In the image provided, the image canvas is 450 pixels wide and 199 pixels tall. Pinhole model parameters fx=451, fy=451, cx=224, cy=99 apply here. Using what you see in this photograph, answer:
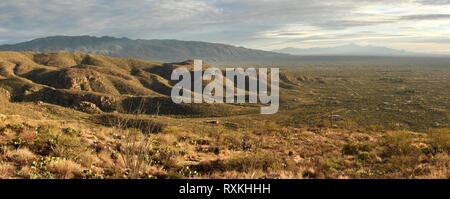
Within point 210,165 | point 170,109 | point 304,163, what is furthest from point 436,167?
point 170,109

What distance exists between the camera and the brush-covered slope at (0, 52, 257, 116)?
99.4 meters

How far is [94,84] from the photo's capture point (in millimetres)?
123938

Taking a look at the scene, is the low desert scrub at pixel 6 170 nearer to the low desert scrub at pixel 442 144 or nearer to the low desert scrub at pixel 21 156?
the low desert scrub at pixel 21 156

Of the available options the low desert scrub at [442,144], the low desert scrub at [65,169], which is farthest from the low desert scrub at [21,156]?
the low desert scrub at [442,144]

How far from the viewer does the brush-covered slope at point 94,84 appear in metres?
99.4

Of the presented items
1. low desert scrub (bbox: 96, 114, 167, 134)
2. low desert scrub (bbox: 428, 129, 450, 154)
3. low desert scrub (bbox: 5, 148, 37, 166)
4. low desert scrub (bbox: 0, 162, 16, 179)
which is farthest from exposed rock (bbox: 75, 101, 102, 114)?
low desert scrub (bbox: 0, 162, 16, 179)

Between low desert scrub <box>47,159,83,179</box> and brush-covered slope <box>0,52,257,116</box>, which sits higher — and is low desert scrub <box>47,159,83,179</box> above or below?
above

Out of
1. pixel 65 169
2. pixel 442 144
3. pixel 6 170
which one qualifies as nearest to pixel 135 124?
pixel 65 169

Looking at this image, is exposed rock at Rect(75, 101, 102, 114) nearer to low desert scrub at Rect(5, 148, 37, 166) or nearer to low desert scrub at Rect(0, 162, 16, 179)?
low desert scrub at Rect(5, 148, 37, 166)

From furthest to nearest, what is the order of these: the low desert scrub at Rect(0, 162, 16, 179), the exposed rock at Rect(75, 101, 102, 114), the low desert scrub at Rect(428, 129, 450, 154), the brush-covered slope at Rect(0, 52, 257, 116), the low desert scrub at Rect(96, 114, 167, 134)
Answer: the brush-covered slope at Rect(0, 52, 257, 116) < the exposed rock at Rect(75, 101, 102, 114) < the low desert scrub at Rect(428, 129, 450, 154) < the low desert scrub at Rect(96, 114, 167, 134) < the low desert scrub at Rect(0, 162, 16, 179)

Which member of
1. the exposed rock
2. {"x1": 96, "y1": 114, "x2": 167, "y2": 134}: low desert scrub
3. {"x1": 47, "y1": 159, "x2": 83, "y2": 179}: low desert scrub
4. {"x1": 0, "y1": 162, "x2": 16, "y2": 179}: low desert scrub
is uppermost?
{"x1": 0, "y1": 162, "x2": 16, "y2": 179}: low desert scrub

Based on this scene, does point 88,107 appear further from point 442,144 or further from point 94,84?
point 442,144

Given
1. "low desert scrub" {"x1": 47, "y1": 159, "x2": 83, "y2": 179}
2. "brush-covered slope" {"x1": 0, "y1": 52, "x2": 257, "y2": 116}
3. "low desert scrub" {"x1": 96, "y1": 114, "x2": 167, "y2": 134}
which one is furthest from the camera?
"brush-covered slope" {"x1": 0, "y1": 52, "x2": 257, "y2": 116}
